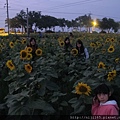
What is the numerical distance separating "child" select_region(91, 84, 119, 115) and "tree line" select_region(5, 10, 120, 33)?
2326 inches

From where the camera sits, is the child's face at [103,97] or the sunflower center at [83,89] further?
the sunflower center at [83,89]

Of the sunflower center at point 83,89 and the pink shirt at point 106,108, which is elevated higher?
the sunflower center at point 83,89

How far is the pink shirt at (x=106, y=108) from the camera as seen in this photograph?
2511 mm

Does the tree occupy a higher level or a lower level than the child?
higher

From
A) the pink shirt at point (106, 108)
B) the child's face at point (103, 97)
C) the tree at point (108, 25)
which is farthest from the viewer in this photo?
the tree at point (108, 25)

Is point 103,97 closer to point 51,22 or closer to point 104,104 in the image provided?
point 104,104

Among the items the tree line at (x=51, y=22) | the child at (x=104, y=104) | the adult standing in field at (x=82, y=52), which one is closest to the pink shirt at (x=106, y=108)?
the child at (x=104, y=104)

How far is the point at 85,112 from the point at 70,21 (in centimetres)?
7106

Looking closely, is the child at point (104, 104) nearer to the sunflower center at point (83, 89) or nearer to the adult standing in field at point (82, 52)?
the sunflower center at point (83, 89)

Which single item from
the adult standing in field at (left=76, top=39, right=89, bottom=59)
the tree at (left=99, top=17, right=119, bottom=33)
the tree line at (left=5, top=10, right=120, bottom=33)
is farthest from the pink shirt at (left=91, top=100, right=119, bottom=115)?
the tree at (left=99, top=17, right=119, bottom=33)

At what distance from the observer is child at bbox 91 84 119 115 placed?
253 cm

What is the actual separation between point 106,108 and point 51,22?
217ft

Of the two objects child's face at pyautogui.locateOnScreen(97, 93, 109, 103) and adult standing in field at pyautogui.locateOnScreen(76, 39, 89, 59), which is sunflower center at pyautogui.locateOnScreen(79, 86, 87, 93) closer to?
child's face at pyautogui.locateOnScreen(97, 93, 109, 103)

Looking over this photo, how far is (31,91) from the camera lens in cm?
301
